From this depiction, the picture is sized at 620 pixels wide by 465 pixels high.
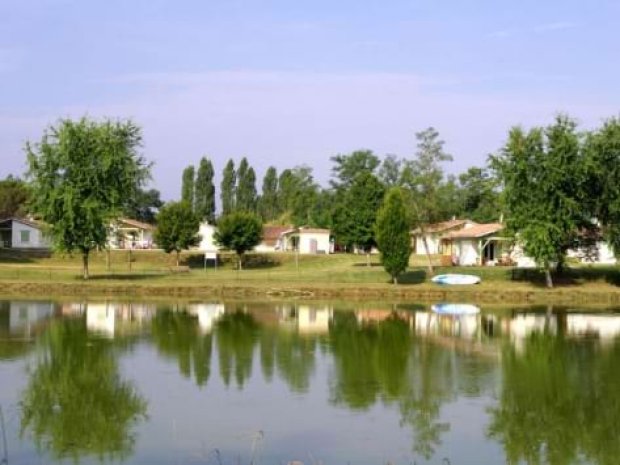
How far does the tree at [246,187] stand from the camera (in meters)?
132

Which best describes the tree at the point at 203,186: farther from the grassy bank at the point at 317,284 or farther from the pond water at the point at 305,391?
the pond water at the point at 305,391

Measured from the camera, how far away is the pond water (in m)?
15.7

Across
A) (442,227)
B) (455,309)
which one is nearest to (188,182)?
(442,227)

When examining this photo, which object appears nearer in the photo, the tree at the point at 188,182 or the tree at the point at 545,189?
the tree at the point at 545,189

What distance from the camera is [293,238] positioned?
96.4 m

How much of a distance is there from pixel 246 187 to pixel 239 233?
57214mm

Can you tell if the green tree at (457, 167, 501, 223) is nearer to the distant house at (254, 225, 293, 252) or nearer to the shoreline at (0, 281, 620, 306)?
the distant house at (254, 225, 293, 252)

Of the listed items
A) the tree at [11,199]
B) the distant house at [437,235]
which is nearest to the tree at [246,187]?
the tree at [11,199]

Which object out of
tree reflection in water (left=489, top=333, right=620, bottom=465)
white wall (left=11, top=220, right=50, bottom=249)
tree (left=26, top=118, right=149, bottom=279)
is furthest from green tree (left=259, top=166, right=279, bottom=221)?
tree reflection in water (left=489, top=333, right=620, bottom=465)

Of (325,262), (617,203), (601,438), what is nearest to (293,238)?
(325,262)

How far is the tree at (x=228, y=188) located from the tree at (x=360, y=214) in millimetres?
55274

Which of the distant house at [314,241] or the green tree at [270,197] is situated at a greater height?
the green tree at [270,197]

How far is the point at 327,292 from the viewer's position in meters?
54.2

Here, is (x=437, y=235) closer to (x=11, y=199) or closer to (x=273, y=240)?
(x=273, y=240)
